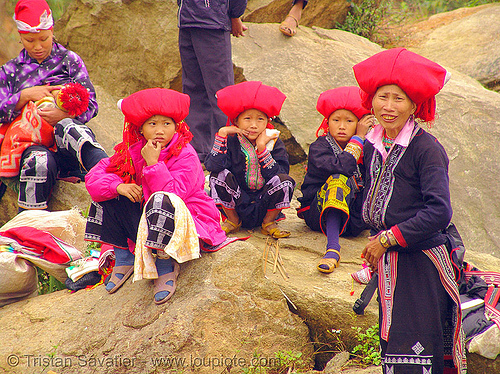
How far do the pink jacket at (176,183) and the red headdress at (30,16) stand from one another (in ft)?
5.84

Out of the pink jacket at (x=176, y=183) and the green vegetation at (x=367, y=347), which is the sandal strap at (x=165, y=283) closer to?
the pink jacket at (x=176, y=183)

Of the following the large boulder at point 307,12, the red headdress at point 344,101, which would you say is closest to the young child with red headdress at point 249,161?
the red headdress at point 344,101

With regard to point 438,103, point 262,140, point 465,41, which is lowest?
point 262,140

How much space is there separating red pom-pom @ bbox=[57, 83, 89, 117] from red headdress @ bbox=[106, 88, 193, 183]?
1.27 metres

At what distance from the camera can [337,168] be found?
147 inches

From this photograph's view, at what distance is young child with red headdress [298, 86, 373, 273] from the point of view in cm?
373

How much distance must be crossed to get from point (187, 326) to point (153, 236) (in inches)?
20.5

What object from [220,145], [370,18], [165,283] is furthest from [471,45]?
[165,283]

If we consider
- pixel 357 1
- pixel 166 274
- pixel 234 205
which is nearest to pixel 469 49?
pixel 357 1

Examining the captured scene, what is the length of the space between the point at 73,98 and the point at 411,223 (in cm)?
313

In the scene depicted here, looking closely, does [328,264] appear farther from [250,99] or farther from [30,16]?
[30,16]

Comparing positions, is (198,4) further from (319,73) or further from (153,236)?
(153,236)

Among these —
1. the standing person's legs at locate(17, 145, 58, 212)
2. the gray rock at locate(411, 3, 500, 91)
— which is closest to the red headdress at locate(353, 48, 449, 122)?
the standing person's legs at locate(17, 145, 58, 212)

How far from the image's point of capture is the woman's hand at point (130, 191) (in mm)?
3027
